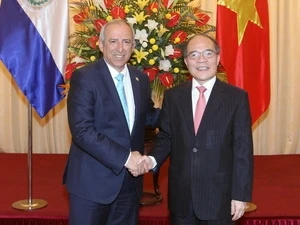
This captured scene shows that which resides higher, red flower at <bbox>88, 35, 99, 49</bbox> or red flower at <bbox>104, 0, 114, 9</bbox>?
red flower at <bbox>104, 0, 114, 9</bbox>

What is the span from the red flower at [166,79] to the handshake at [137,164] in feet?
3.10

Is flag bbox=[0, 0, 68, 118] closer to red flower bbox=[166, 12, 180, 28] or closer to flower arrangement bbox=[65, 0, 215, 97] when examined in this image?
flower arrangement bbox=[65, 0, 215, 97]

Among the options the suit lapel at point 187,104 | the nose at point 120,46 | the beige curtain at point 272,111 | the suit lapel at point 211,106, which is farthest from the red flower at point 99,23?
the beige curtain at point 272,111

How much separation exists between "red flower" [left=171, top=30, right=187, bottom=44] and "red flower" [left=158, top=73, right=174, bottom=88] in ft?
0.76

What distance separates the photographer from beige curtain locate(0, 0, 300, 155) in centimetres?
601

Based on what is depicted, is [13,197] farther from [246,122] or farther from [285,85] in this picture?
[285,85]

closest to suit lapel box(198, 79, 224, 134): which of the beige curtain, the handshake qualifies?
the handshake

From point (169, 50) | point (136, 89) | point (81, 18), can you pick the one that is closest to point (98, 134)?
point (136, 89)

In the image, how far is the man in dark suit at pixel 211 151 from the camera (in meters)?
2.46

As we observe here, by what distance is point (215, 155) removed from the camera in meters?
2.48

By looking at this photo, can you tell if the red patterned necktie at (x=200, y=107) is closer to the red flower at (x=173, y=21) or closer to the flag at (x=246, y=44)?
the red flower at (x=173, y=21)

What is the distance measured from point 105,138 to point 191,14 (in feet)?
4.79

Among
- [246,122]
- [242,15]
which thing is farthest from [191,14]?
[246,122]

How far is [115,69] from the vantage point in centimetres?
269
